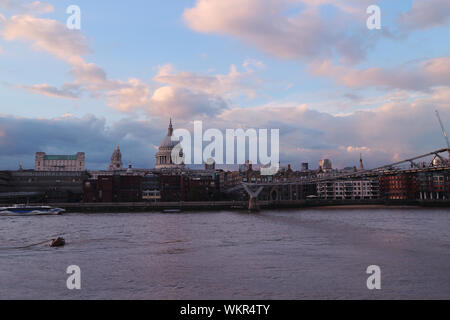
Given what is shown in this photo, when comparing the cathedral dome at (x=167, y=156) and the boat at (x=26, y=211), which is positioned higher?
the cathedral dome at (x=167, y=156)

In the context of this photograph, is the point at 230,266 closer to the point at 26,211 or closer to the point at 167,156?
the point at 26,211

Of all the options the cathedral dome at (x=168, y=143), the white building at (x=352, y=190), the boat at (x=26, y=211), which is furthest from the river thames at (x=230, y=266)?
the cathedral dome at (x=168, y=143)

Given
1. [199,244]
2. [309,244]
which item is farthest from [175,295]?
[309,244]

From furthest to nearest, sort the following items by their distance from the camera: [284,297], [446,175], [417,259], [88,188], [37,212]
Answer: [446,175]
[88,188]
[37,212]
[417,259]
[284,297]

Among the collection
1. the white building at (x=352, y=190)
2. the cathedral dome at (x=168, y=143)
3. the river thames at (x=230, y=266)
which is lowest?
the river thames at (x=230, y=266)

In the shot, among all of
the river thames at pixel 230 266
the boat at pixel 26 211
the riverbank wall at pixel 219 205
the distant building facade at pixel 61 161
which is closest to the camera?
the river thames at pixel 230 266

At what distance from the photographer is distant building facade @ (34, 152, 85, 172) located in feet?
511

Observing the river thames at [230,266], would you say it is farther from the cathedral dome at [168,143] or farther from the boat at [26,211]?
the cathedral dome at [168,143]

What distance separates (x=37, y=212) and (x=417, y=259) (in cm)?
5410

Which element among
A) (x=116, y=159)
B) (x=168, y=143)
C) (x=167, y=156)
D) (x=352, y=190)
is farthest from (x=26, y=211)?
(x=116, y=159)

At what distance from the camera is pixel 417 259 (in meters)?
19.0

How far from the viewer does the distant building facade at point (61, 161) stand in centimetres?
15588

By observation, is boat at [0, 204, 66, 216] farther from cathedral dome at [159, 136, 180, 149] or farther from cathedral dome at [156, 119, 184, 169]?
cathedral dome at [159, 136, 180, 149]

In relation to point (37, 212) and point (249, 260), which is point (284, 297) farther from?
point (37, 212)
